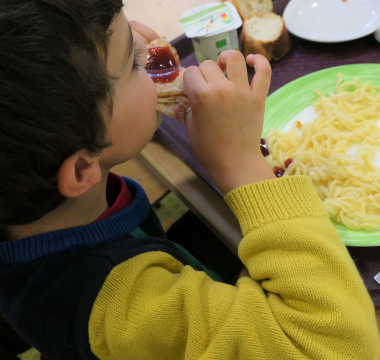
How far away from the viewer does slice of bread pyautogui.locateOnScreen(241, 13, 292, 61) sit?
1108mm

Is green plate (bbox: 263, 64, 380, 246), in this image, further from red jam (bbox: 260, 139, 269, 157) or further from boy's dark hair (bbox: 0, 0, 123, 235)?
boy's dark hair (bbox: 0, 0, 123, 235)

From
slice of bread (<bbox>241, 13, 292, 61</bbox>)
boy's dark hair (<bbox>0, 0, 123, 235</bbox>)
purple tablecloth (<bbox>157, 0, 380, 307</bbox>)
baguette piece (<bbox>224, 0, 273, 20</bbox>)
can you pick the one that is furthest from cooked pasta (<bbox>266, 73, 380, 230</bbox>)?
boy's dark hair (<bbox>0, 0, 123, 235</bbox>)

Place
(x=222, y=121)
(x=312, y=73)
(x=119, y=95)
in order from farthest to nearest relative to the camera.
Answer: (x=312, y=73) < (x=222, y=121) < (x=119, y=95)

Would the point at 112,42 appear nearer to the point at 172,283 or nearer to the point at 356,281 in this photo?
the point at 172,283

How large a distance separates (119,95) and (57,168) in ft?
0.51

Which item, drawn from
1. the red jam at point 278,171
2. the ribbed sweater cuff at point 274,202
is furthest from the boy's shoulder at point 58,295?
the red jam at point 278,171

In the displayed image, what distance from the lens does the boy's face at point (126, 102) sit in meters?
0.51

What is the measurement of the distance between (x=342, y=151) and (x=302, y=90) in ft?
0.84

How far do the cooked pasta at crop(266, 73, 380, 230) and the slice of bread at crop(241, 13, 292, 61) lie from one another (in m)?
0.23

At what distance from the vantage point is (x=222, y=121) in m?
0.71

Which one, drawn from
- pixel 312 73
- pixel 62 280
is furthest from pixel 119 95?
pixel 312 73

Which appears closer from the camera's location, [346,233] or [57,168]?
[57,168]

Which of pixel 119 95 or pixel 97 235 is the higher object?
pixel 119 95

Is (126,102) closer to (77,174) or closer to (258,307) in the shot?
(77,174)
